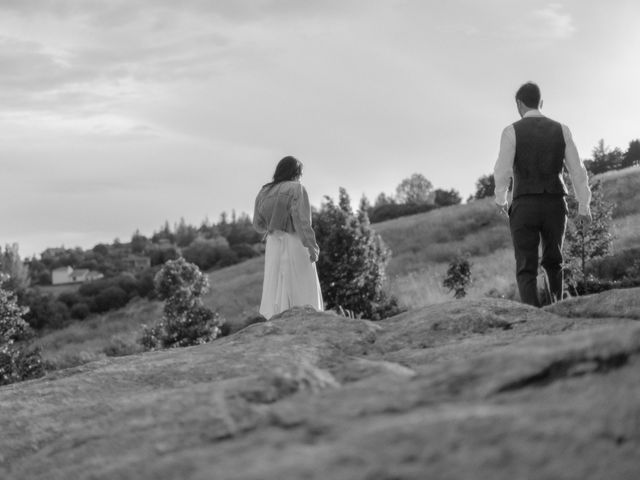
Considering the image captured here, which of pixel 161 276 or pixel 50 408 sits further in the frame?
pixel 161 276

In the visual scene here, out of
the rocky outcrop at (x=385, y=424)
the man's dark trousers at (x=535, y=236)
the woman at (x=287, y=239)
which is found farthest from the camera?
the woman at (x=287, y=239)

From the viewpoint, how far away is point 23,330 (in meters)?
21.0

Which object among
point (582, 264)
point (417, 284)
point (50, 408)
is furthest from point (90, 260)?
point (50, 408)

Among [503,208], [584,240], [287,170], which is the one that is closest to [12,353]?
[287,170]

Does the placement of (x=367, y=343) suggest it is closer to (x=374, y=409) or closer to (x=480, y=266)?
(x=374, y=409)

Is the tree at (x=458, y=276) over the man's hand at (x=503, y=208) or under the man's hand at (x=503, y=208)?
under

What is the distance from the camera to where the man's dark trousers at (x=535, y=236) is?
790 centimetres

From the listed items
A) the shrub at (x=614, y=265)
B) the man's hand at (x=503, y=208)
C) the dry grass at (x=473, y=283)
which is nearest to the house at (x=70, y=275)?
the dry grass at (x=473, y=283)

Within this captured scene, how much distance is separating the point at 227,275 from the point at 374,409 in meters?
53.5

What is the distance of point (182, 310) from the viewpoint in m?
20.9

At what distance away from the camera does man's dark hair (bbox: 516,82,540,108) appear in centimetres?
822

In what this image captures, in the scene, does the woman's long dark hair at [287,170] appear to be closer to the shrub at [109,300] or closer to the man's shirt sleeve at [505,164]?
the man's shirt sleeve at [505,164]

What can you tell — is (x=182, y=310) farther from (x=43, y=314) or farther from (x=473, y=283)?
(x=43, y=314)

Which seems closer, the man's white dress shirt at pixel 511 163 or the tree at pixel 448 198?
the man's white dress shirt at pixel 511 163
